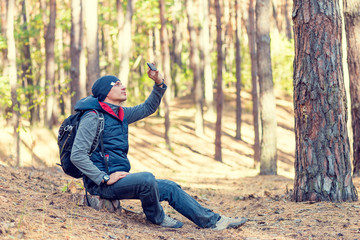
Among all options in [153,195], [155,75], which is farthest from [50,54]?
[153,195]

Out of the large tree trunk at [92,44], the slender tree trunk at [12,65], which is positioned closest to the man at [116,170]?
the large tree trunk at [92,44]

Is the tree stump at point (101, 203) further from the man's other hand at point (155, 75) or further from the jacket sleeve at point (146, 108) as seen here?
the man's other hand at point (155, 75)

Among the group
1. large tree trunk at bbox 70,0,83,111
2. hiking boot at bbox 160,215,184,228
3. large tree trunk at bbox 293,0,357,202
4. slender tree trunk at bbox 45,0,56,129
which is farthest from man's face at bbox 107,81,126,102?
slender tree trunk at bbox 45,0,56,129

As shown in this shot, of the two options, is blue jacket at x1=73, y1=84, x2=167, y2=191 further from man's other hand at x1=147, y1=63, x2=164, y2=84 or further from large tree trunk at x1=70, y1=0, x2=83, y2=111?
large tree trunk at x1=70, y1=0, x2=83, y2=111

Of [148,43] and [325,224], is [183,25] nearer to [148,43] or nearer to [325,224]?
[148,43]

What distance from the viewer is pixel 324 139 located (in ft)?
22.7

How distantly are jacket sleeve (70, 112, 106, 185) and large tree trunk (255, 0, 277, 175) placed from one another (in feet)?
30.8

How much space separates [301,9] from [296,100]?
1.35 metres

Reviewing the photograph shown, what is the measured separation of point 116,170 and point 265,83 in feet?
A: 30.7

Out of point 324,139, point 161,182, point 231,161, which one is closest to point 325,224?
point 324,139

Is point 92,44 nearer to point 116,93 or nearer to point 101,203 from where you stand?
point 116,93

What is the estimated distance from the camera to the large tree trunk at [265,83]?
1426 cm

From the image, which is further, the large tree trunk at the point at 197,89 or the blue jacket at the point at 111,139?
the large tree trunk at the point at 197,89

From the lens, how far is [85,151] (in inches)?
215
